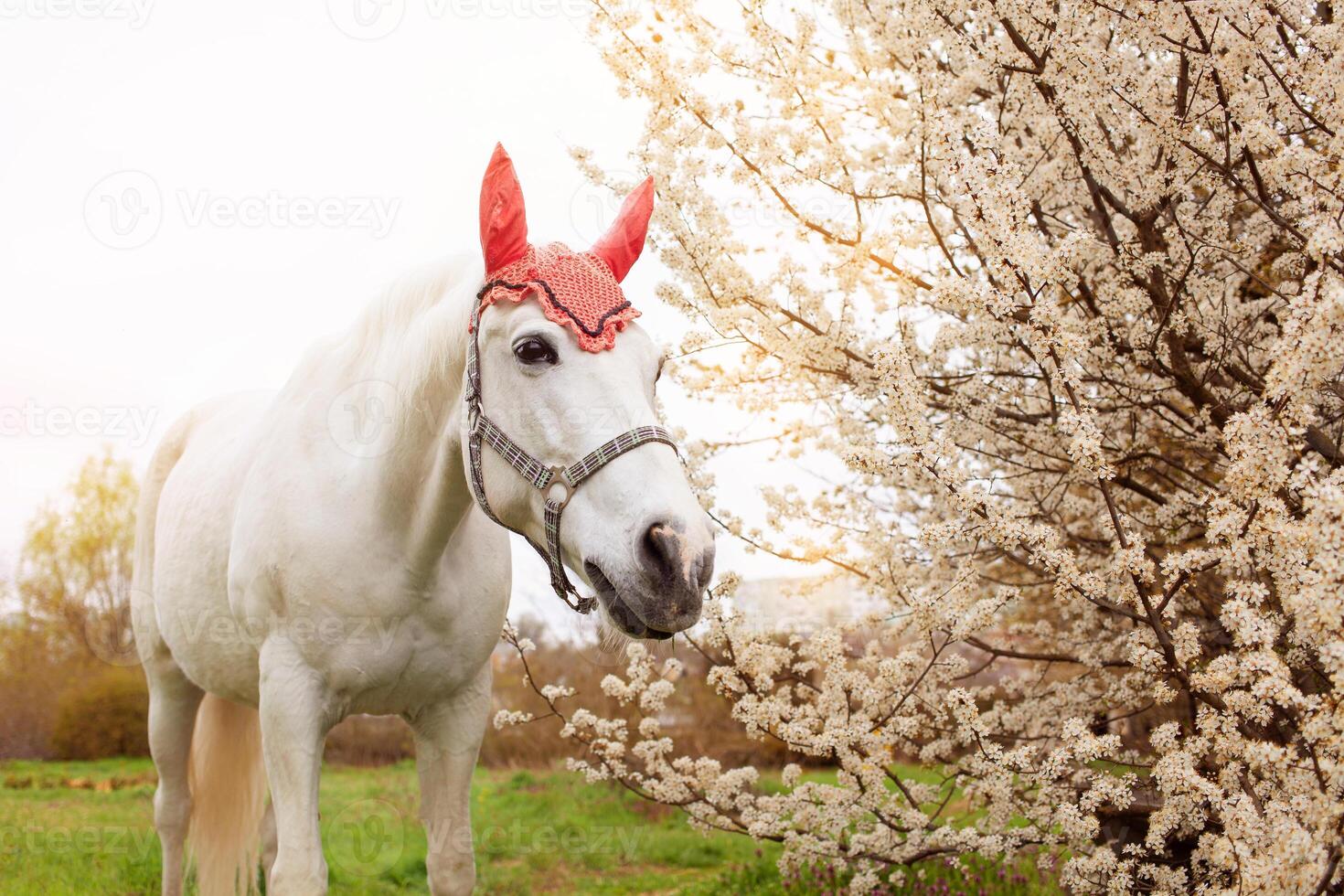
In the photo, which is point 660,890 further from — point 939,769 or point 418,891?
point 939,769

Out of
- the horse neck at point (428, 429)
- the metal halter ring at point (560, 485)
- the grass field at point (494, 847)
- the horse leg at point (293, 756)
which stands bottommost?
the grass field at point (494, 847)

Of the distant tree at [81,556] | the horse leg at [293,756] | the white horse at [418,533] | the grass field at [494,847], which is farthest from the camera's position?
the distant tree at [81,556]

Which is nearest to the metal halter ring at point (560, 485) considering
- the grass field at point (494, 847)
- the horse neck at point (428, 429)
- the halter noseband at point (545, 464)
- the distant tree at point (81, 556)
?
the halter noseband at point (545, 464)

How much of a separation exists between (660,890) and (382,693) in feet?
12.0

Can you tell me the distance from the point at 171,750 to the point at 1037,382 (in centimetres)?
403

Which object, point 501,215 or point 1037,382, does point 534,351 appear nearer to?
point 501,215

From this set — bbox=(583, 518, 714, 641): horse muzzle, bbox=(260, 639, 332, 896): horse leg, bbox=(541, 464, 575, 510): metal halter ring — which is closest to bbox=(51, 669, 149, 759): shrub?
bbox=(260, 639, 332, 896): horse leg

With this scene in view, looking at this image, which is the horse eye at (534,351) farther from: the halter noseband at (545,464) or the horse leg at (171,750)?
the horse leg at (171,750)

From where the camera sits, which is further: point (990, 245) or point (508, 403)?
point (990, 245)

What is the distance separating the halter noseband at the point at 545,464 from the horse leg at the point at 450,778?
0.87m

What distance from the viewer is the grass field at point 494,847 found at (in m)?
5.04

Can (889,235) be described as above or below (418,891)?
above

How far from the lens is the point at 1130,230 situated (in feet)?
12.3

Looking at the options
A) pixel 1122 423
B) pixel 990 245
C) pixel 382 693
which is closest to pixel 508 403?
pixel 382 693
